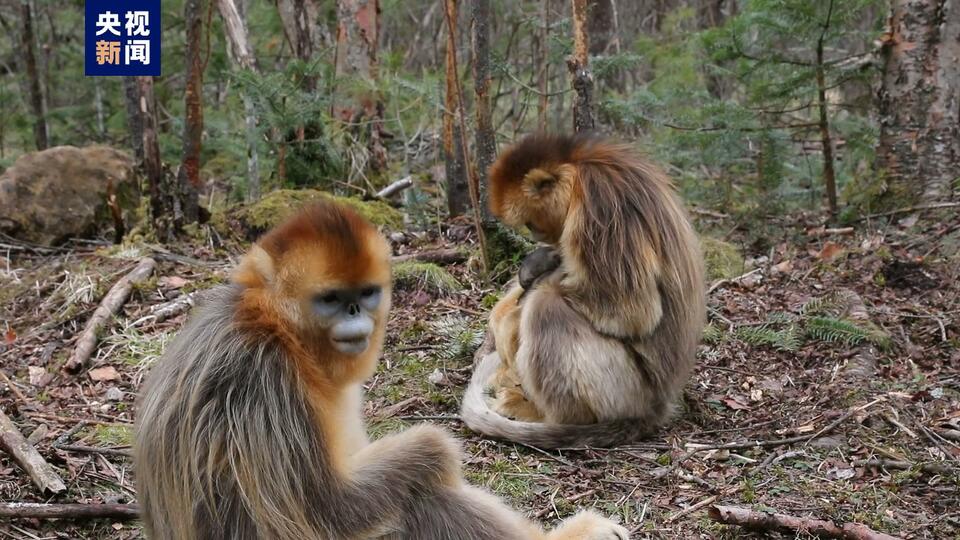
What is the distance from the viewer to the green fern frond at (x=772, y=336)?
5.07 meters

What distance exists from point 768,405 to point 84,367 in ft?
12.1

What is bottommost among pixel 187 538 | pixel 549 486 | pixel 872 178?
pixel 549 486

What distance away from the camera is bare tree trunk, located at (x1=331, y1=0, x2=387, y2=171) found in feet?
26.9

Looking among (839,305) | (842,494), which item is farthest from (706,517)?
(839,305)

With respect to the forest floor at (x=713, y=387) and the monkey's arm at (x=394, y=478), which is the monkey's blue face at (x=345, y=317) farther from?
the forest floor at (x=713, y=387)

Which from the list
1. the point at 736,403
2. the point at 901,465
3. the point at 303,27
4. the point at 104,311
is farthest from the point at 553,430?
the point at 303,27

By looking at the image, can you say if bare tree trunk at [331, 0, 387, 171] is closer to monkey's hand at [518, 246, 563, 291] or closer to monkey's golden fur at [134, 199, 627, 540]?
monkey's hand at [518, 246, 563, 291]

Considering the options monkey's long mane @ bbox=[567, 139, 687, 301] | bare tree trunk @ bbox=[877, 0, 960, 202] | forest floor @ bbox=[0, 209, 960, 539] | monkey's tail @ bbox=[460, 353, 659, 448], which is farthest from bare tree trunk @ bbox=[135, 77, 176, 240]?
bare tree trunk @ bbox=[877, 0, 960, 202]

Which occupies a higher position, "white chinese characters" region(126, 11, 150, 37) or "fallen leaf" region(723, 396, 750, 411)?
"white chinese characters" region(126, 11, 150, 37)

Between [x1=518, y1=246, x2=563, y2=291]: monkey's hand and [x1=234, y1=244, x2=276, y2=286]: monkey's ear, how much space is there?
6.56 ft

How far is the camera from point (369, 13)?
8.29 m

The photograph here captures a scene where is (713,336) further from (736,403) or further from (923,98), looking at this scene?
(923,98)

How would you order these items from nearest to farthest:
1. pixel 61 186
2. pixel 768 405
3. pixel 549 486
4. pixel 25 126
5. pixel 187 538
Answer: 1. pixel 187 538
2. pixel 549 486
3. pixel 768 405
4. pixel 61 186
5. pixel 25 126

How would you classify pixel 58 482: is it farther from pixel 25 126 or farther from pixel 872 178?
pixel 25 126
